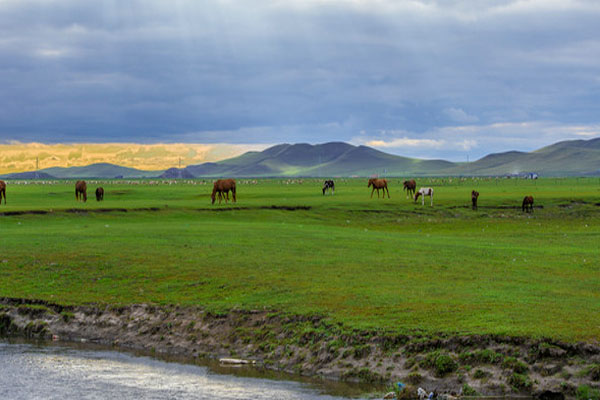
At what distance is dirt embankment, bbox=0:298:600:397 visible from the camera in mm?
19766

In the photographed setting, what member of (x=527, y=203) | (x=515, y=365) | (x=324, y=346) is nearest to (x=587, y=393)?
(x=515, y=365)

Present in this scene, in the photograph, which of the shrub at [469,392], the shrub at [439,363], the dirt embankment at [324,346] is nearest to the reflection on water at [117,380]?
the dirt embankment at [324,346]

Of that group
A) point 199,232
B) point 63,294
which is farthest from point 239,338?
point 199,232

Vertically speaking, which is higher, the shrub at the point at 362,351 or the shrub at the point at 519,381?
the shrub at the point at 362,351

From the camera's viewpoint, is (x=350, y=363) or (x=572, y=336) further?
(x=350, y=363)

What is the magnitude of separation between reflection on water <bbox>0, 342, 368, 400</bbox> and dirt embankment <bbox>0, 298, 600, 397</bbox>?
1606 millimetres

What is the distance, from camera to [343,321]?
2414 centimetres

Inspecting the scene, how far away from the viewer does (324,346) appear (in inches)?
922

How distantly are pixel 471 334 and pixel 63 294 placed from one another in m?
17.6

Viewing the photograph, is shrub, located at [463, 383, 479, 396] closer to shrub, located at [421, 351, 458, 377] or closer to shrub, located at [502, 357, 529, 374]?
shrub, located at [421, 351, 458, 377]

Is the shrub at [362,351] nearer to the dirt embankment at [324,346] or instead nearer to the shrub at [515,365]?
the dirt embankment at [324,346]

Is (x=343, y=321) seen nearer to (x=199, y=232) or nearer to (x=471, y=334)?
(x=471, y=334)

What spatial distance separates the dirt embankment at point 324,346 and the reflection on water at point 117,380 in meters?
1.61

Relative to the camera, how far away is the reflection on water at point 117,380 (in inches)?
806
